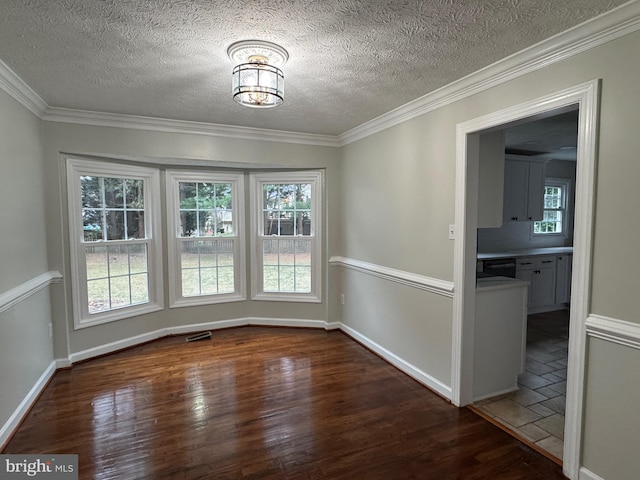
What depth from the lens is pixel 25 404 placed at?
257 centimetres

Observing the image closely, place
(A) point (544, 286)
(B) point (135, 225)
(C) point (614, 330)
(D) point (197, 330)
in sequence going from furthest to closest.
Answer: (A) point (544, 286) → (D) point (197, 330) → (B) point (135, 225) → (C) point (614, 330)

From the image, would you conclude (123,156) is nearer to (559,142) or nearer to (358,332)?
(358,332)

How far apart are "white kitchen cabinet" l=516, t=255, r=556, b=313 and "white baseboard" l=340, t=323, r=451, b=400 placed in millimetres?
2579

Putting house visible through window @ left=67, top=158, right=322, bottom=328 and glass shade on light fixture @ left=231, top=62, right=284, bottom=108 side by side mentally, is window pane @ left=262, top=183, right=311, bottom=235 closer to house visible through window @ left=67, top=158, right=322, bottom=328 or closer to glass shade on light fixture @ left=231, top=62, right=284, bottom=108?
house visible through window @ left=67, top=158, right=322, bottom=328

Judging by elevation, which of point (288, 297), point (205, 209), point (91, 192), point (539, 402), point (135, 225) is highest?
point (91, 192)

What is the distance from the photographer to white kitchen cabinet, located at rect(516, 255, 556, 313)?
4969 millimetres

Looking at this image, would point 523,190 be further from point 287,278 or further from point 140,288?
point 140,288

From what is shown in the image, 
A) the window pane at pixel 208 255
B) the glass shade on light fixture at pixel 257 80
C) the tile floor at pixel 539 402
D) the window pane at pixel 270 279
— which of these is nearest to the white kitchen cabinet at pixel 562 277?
the tile floor at pixel 539 402

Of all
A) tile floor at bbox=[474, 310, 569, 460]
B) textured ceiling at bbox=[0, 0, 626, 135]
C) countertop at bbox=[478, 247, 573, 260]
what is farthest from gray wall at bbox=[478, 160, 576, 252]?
textured ceiling at bbox=[0, 0, 626, 135]

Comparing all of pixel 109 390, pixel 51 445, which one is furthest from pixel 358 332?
pixel 51 445

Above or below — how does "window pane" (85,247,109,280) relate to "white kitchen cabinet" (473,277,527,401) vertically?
above

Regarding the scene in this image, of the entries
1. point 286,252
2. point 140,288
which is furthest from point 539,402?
point 140,288

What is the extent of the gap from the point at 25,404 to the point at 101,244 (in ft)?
5.09

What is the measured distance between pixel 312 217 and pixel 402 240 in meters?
1.52
